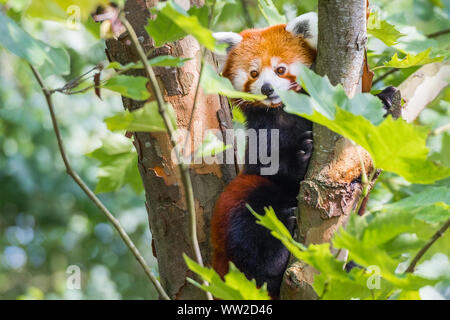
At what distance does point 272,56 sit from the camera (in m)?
1.96

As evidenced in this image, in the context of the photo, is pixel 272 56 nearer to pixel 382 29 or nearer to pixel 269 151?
pixel 269 151

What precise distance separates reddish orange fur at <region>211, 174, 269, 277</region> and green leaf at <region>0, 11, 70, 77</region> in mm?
639

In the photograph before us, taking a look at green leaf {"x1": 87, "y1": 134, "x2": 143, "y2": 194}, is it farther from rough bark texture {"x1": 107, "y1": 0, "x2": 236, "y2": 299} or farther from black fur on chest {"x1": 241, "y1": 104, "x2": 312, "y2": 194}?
black fur on chest {"x1": 241, "y1": 104, "x2": 312, "y2": 194}

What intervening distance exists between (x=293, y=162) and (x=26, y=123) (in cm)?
386

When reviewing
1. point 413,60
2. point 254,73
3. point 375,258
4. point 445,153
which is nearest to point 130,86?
point 375,258

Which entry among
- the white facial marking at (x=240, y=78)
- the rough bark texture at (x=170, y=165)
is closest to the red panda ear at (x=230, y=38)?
the white facial marking at (x=240, y=78)

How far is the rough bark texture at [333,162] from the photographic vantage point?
1.19 m

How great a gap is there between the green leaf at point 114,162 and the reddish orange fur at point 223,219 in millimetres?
300

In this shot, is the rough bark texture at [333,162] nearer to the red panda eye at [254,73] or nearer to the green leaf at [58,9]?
the green leaf at [58,9]

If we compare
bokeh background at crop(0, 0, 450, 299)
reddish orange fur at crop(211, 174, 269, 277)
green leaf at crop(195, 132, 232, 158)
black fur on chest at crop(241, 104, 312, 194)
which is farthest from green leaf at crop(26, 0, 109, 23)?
bokeh background at crop(0, 0, 450, 299)

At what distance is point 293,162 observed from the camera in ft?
5.90

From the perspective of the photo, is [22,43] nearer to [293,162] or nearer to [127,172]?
[127,172]

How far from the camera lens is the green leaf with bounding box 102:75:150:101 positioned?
0.99 meters
